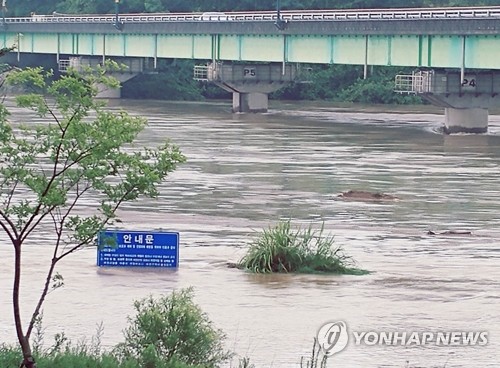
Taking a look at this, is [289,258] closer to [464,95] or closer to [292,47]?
[464,95]

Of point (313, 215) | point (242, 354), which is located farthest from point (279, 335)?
point (313, 215)

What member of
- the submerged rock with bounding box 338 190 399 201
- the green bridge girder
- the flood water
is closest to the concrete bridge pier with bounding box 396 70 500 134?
the green bridge girder

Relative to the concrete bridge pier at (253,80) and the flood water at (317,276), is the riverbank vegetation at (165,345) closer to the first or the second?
the flood water at (317,276)


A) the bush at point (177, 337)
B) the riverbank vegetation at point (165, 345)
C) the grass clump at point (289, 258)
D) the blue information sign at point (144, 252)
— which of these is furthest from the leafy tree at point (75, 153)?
the grass clump at point (289, 258)

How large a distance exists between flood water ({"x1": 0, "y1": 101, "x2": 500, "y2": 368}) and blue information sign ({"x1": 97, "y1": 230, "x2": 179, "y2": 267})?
0.33m

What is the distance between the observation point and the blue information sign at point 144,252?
25656mm

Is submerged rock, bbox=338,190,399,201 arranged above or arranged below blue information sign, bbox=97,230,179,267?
below

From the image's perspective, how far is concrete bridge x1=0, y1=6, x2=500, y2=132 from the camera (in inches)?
2697

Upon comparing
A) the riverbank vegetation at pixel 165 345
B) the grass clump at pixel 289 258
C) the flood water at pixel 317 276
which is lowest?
the flood water at pixel 317 276

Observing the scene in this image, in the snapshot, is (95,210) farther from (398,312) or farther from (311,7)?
(311,7)

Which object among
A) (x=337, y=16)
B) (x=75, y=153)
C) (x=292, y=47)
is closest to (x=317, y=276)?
(x=75, y=153)

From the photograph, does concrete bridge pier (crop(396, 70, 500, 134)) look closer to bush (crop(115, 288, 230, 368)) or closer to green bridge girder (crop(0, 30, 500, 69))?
green bridge girder (crop(0, 30, 500, 69))

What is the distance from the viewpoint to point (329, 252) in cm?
2603

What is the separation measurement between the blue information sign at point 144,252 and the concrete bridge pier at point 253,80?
2541 inches
